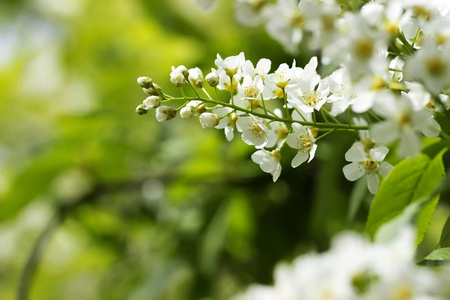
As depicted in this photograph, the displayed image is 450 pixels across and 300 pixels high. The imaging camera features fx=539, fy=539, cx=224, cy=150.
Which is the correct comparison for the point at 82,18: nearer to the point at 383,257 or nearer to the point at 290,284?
the point at 290,284

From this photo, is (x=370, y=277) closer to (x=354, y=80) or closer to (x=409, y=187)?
(x=409, y=187)

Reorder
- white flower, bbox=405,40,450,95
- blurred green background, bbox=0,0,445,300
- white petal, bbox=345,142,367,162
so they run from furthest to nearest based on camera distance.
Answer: blurred green background, bbox=0,0,445,300, white petal, bbox=345,142,367,162, white flower, bbox=405,40,450,95

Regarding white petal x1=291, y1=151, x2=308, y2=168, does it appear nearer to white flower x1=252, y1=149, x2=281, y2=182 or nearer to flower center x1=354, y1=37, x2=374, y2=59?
white flower x1=252, y1=149, x2=281, y2=182

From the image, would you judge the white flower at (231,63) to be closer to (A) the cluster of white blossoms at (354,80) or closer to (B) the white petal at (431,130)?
(A) the cluster of white blossoms at (354,80)

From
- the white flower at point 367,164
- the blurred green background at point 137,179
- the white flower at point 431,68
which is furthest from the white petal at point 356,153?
the blurred green background at point 137,179

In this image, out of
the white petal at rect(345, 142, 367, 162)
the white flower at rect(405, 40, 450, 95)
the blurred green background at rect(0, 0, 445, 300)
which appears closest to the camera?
the white flower at rect(405, 40, 450, 95)

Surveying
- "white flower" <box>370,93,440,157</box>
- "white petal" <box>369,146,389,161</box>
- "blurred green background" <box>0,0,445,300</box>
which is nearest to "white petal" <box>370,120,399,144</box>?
"white flower" <box>370,93,440,157</box>
